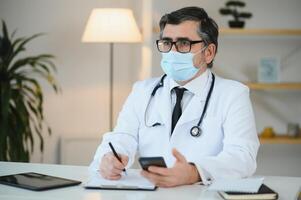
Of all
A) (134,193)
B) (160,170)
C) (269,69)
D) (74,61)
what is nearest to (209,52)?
(160,170)

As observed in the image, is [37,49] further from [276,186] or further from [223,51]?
[276,186]

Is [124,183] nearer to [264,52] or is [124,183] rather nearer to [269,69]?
[269,69]

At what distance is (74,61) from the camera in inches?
186

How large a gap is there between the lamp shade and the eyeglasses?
5.26 ft

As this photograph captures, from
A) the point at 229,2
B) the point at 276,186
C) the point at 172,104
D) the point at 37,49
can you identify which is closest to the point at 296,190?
the point at 276,186

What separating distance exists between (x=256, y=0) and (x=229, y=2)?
1.02 ft

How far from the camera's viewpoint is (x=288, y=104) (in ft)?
15.0

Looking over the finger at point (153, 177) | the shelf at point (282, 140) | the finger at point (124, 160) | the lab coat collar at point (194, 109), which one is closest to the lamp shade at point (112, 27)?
the shelf at point (282, 140)

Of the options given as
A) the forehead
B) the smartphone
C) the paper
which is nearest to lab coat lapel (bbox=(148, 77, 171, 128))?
the forehead

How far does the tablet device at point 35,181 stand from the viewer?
2043mm

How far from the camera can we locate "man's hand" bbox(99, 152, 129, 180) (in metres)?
2.20

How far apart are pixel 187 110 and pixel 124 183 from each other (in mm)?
566

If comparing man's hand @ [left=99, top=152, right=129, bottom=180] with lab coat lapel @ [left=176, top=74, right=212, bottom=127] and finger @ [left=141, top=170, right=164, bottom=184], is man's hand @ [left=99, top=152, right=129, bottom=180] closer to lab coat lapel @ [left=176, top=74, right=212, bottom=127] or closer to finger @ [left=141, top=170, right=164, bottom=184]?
finger @ [left=141, top=170, right=164, bottom=184]

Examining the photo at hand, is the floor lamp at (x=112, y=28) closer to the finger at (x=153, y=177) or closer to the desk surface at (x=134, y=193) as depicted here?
the desk surface at (x=134, y=193)
